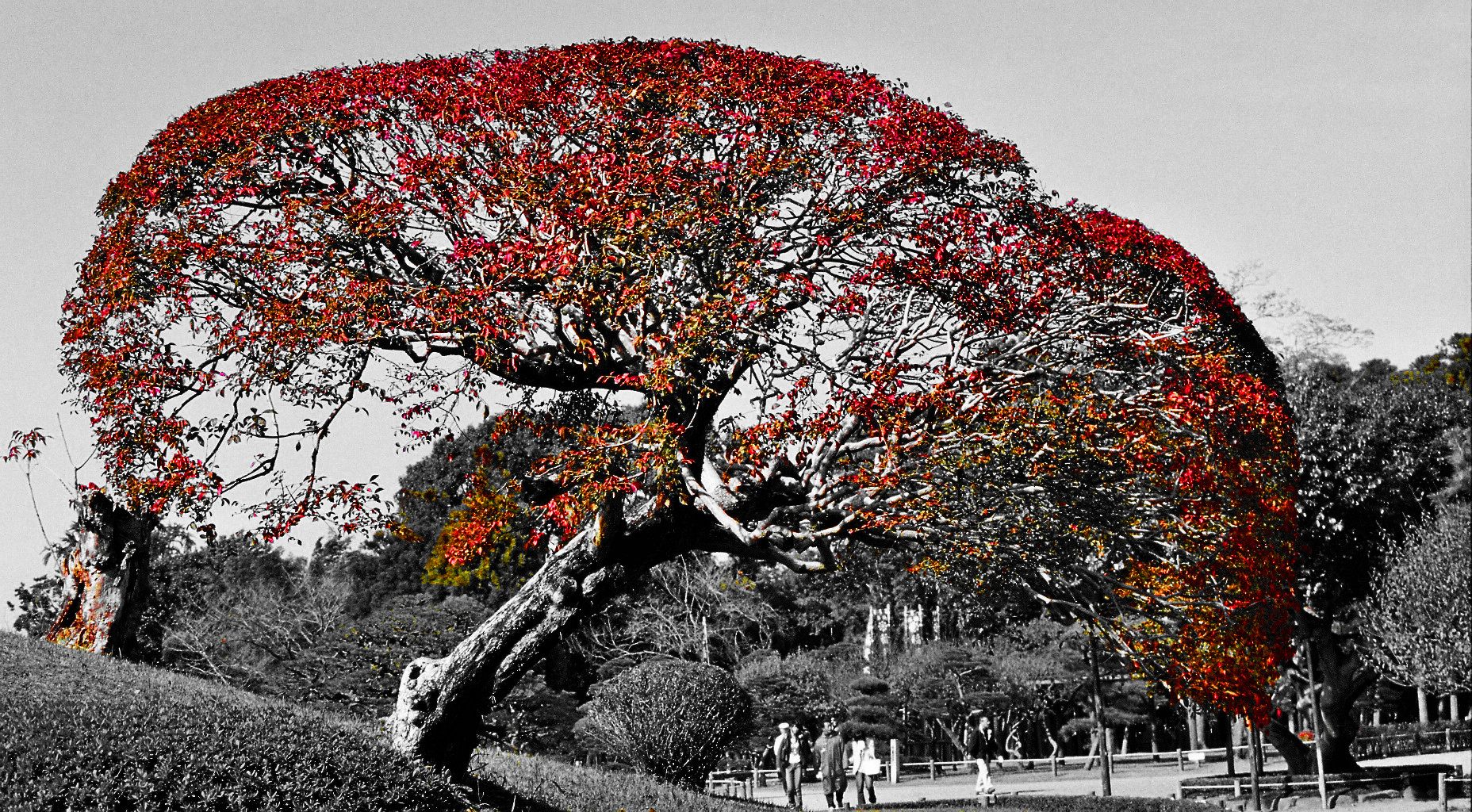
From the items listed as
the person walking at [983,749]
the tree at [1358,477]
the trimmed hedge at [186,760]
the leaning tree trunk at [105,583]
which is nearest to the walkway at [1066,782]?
the person walking at [983,749]

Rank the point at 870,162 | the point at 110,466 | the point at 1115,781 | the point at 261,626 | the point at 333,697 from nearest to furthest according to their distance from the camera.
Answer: the point at 110,466 < the point at 870,162 < the point at 333,697 < the point at 261,626 < the point at 1115,781

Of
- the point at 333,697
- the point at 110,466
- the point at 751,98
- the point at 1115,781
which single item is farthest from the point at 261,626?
the point at 1115,781

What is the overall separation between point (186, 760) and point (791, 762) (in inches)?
438

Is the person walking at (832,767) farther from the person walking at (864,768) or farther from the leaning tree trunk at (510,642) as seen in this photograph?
the leaning tree trunk at (510,642)

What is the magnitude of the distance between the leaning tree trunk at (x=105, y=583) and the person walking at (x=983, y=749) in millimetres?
11980

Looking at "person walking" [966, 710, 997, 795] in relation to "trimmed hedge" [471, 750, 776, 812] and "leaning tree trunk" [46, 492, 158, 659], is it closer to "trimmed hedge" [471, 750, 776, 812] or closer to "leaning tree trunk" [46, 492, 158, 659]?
"trimmed hedge" [471, 750, 776, 812]

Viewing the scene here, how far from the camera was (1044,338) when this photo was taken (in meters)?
10.8

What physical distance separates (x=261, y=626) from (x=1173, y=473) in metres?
20.4

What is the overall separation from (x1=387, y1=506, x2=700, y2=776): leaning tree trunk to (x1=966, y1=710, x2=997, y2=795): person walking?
8.89 m

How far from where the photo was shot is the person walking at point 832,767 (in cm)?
1617

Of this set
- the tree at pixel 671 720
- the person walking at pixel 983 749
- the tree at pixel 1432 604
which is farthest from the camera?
the tree at pixel 1432 604

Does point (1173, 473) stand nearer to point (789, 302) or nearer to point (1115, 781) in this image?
point (789, 302)

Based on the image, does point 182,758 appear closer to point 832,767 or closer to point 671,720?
point 671,720

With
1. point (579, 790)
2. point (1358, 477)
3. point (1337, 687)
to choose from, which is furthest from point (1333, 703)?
point (579, 790)
